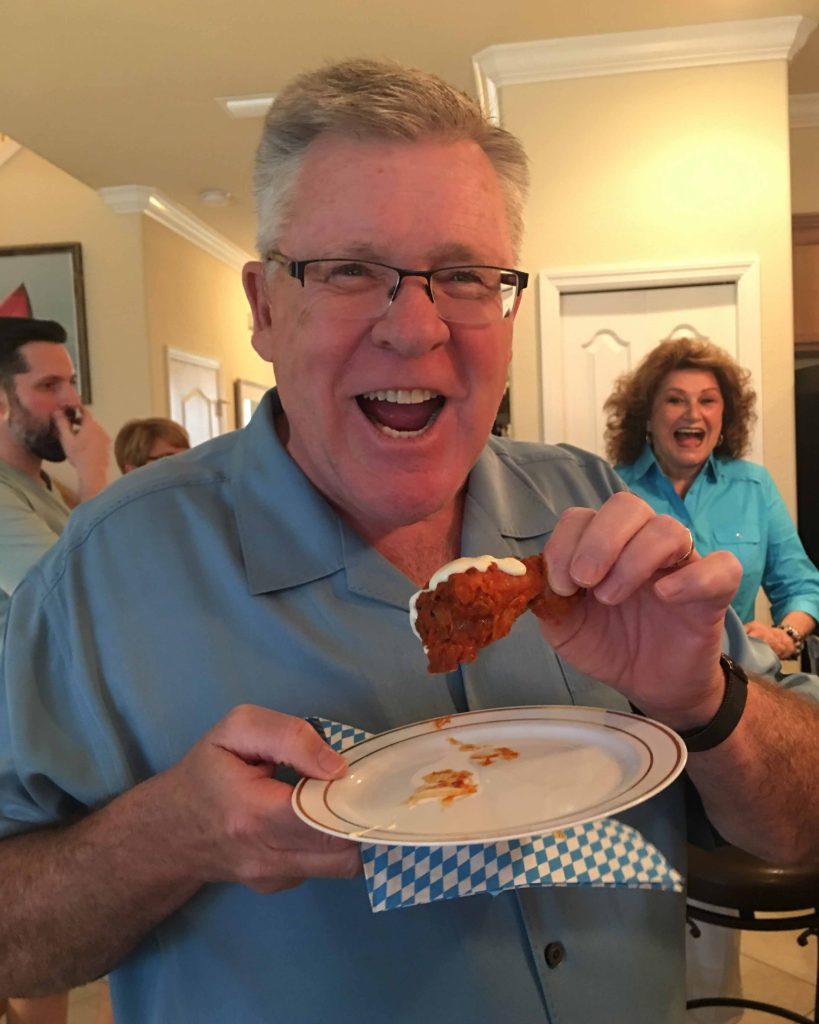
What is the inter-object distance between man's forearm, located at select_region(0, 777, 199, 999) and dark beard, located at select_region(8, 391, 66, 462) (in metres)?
2.08

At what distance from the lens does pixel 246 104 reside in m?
4.36

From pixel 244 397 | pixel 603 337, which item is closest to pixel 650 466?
pixel 603 337

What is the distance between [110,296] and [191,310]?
35.9 inches

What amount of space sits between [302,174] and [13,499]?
1749 mm

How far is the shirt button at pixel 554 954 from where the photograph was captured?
3.02ft

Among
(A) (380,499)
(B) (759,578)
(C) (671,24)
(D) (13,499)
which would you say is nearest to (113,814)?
(A) (380,499)

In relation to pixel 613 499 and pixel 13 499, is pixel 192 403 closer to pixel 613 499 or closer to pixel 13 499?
pixel 13 499

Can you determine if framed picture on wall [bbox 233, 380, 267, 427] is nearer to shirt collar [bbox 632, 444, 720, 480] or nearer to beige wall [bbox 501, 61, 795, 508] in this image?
beige wall [bbox 501, 61, 795, 508]

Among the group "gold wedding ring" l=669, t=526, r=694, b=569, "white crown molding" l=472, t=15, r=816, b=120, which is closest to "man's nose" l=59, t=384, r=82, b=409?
"white crown molding" l=472, t=15, r=816, b=120

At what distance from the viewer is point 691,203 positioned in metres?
Answer: 3.96

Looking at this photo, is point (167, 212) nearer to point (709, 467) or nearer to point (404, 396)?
point (709, 467)

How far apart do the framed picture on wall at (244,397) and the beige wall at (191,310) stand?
0.29 feet

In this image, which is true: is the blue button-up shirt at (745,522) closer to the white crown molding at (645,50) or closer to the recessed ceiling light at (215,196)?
the white crown molding at (645,50)

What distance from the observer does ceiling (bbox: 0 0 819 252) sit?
355 cm
